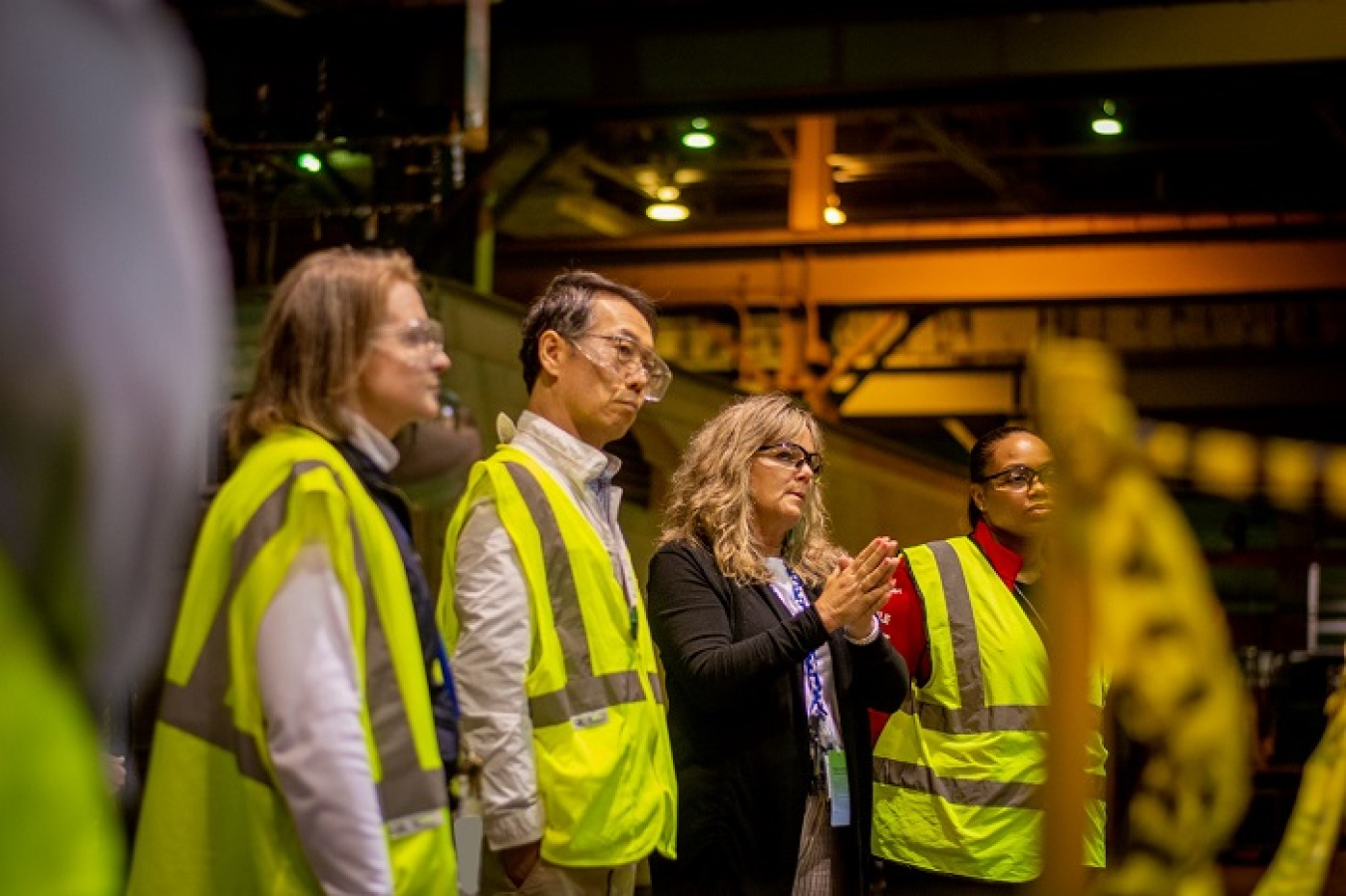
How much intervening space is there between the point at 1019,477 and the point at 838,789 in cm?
94

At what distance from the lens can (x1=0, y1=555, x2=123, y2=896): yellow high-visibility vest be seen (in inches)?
44.3

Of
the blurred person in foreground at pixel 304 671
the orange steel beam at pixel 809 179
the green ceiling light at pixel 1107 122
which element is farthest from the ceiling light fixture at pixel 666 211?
the blurred person in foreground at pixel 304 671

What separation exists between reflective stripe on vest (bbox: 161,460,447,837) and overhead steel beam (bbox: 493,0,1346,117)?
7.07m

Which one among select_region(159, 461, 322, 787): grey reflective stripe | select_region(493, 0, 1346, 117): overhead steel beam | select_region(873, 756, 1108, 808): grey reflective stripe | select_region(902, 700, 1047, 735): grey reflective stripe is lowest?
select_region(873, 756, 1108, 808): grey reflective stripe

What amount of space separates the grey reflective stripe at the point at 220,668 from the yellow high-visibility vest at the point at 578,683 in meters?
0.76

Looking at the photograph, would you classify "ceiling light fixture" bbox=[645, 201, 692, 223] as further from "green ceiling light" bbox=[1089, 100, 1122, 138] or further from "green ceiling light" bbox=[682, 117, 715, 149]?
"green ceiling light" bbox=[1089, 100, 1122, 138]

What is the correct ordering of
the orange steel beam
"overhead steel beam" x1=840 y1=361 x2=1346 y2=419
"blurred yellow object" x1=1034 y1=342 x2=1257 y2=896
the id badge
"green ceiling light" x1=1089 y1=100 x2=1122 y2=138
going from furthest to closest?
"overhead steel beam" x1=840 y1=361 x2=1346 y2=419
the orange steel beam
"green ceiling light" x1=1089 y1=100 x2=1122 y2=138
the id badge
"blurred yellow object" x1=1034 y1=342 x2=1257 y2=896

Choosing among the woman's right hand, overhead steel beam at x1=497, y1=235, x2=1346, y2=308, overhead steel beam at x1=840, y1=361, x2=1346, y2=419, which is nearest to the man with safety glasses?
the woman's right hand

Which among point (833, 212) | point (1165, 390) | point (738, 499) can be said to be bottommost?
point (738, 499)

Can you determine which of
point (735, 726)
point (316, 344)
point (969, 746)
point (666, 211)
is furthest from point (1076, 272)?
point (316, 344)

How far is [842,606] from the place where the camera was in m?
3.49

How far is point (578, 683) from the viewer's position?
312cm

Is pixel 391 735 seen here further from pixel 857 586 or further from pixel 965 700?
pixel 965 700

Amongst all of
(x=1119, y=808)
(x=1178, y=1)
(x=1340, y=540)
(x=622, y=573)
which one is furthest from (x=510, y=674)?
(x=1340, y=540)
